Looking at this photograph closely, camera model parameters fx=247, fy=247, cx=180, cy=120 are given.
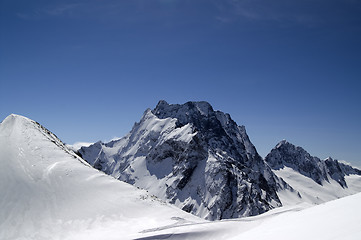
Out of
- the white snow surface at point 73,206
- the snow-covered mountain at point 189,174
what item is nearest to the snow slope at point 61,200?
the white snow surface at point 73,206

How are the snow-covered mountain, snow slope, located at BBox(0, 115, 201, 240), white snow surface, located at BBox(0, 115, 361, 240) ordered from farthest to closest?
1. the snow-covered mountain
2. snow slope, located at BBox(0, 115, 201, 240)
3. white snow surface, located at BBox(0, 115, 361, 240)

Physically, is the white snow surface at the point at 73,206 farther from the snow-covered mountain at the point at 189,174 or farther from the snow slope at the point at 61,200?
the snow-covered mountain at the point at 189,174

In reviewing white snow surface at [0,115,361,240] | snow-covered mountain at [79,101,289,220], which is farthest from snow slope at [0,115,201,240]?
snow-covered mountain at [79,101,289,220]

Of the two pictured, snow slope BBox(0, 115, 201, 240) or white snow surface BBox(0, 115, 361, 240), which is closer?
white snow surface BBox(0, 115, 361, 240)

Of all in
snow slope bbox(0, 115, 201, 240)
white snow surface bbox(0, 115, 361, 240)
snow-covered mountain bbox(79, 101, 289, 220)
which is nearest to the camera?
white snow surface bbox(0, 115, 361, 240)

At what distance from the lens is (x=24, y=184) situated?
72.7 ft

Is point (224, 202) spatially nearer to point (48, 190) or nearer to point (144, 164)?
point (144, 164)

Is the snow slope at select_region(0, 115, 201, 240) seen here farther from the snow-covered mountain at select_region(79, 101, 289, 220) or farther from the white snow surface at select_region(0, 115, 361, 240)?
the snow-covered mountain at select_region(79, 101, 289, 220)

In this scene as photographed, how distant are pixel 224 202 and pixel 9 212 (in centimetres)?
11845

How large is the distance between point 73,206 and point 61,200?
1395 mm

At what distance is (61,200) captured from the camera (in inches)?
860

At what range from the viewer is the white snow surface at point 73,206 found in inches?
605

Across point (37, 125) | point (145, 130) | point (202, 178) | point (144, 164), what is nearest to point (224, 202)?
point (202, 178)

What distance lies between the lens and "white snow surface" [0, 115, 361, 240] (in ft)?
50.4
